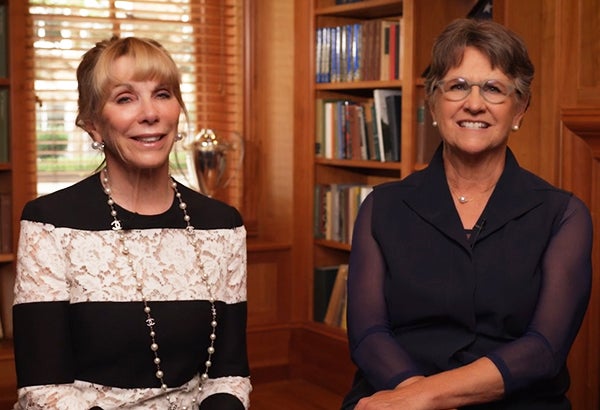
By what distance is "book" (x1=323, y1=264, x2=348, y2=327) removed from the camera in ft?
15.3

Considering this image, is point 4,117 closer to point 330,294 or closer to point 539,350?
point 330,294

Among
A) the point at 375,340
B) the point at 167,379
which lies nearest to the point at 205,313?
the point at 167,379

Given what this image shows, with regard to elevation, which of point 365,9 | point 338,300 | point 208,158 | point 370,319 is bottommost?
point 338,300

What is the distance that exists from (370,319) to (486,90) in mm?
611

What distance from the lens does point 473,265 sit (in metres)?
2.28

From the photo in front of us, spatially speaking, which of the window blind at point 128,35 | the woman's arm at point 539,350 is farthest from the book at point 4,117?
the woman's arm at point 539,350

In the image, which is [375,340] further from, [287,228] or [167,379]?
[287,228]

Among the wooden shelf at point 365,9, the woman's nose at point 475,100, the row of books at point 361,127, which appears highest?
the wooden shelf at point 365,9

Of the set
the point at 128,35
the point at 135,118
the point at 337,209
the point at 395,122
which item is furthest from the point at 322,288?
the point at 135,118

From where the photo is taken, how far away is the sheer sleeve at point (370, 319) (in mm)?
2277

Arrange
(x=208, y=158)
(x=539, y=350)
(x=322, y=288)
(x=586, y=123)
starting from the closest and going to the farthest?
1. (x=539, y=350)
2. (x=586, y=123)
3. (x=208, y=158)
4. (x=322, y=288)

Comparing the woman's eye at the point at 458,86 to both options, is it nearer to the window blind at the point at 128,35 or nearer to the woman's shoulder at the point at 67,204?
the woman's shoulder at the point at 67,204

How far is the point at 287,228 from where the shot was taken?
4.95 m

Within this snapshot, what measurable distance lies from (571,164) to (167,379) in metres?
1.65
